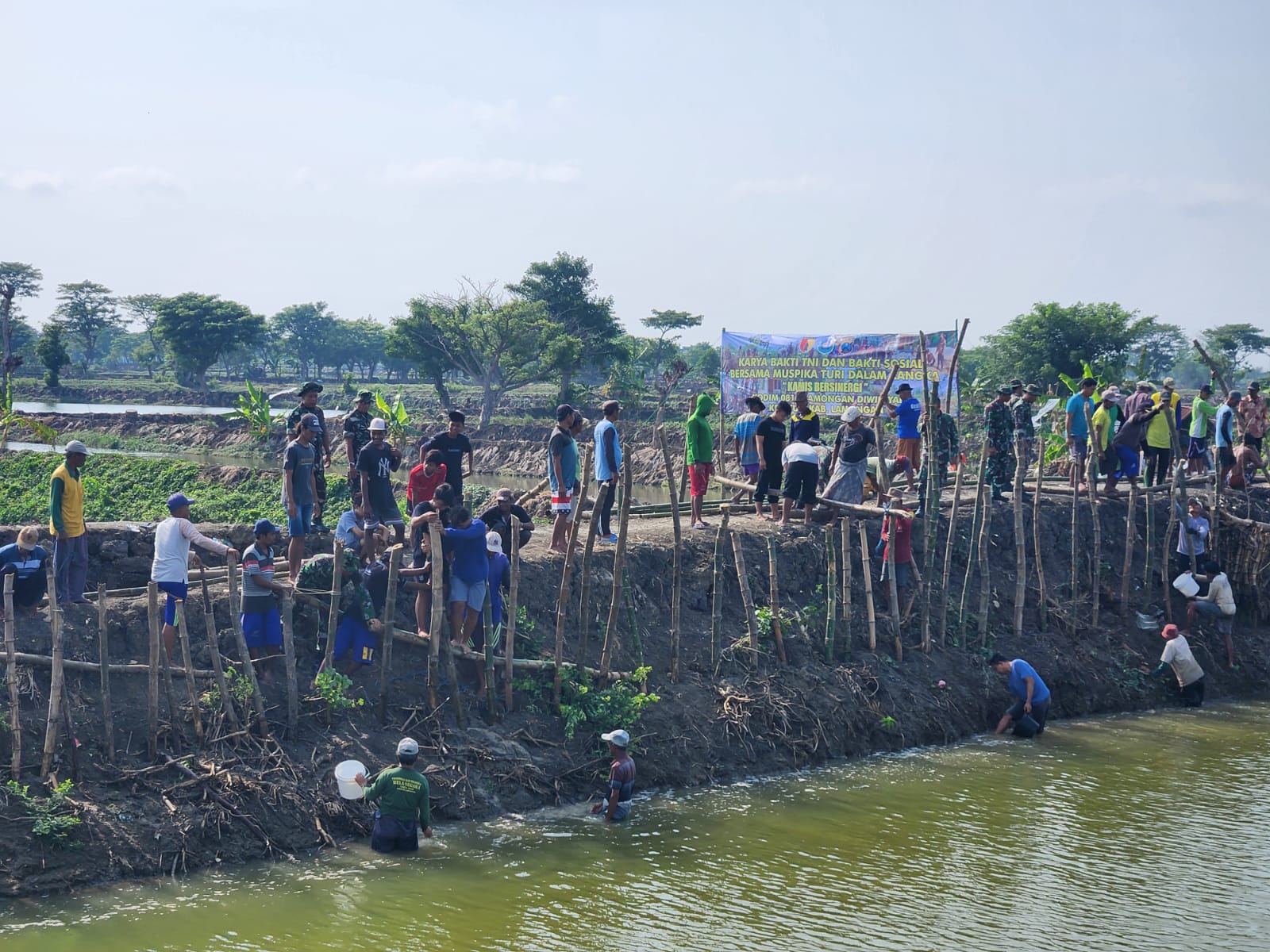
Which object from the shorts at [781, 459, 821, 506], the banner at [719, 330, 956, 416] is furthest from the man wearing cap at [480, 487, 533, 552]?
the banner at [719, 330, 956, 416]

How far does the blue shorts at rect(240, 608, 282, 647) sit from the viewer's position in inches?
400

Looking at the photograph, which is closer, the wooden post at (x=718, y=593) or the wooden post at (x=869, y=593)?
the wooden post at (x=718, y=593)

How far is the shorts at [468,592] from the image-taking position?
1070cm

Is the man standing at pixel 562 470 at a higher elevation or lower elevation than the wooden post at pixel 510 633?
higher

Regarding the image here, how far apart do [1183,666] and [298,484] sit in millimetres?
10446

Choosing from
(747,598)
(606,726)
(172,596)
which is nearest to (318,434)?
(172,596)

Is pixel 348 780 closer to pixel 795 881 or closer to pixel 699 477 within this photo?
pixel 795 881

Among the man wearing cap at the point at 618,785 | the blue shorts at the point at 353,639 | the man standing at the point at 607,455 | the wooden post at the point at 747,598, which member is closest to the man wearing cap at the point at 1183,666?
the wooden post at the point at 747,598

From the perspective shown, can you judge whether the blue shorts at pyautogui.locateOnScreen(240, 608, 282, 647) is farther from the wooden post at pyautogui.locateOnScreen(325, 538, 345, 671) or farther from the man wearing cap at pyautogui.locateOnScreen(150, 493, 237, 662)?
the man wearing cap at pyautogui.locateOnScreen(150, 493, 237, 662)

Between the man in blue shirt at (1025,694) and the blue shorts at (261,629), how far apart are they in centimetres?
734

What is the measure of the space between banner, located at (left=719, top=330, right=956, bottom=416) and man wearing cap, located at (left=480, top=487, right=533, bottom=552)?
7793 mm

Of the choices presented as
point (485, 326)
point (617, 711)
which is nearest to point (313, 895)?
point (617, 711)

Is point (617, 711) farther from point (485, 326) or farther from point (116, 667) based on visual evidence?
point (485, 326)

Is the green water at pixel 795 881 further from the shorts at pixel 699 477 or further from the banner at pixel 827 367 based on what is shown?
the banner at pixel 827 367
